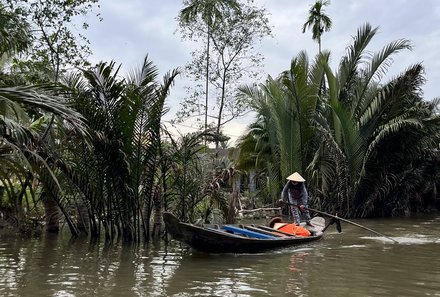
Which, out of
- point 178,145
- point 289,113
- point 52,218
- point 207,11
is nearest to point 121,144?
point 178,145

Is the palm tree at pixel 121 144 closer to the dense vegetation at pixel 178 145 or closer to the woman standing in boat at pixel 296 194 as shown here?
the dense vegetation at pixel 178 145

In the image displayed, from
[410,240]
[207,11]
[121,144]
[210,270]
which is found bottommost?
[210,270]

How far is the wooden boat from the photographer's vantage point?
8930 millimetres

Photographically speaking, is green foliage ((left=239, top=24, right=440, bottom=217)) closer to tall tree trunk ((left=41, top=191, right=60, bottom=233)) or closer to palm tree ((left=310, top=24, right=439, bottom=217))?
palm tree ((left=310, top=24, right=439, bottom=217))

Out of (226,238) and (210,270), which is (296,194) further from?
(210,270)

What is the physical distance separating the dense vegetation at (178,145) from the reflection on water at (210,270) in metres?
0.93

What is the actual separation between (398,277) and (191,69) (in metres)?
19.6

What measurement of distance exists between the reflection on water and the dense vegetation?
3.04ft

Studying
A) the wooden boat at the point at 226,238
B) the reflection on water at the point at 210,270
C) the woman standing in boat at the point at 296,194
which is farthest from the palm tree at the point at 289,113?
the wooden boat at the point at 226,238

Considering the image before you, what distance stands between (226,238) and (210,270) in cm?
89

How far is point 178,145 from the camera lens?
10516 millimetres

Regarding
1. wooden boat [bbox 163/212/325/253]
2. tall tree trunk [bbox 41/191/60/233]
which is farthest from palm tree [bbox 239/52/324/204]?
tall tree trunk [bbox 41/191/60/233]

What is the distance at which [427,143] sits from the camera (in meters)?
19.8

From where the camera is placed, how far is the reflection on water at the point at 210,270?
6945 mm
